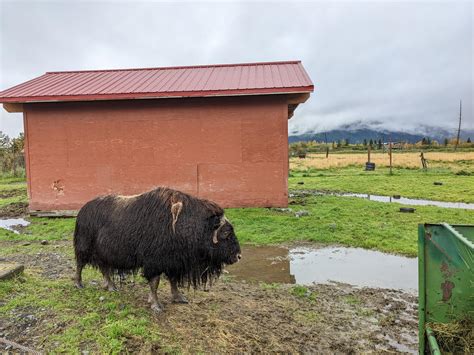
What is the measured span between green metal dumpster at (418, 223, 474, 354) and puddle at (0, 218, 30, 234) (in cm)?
977

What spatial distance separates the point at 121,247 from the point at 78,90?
28.4 feet

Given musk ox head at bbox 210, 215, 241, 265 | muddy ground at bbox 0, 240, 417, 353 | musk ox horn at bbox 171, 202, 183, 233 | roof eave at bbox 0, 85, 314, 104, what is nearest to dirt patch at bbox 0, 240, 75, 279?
muddy ground at bbox 0, 240, 417, 353

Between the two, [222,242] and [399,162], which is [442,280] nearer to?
[222,242]

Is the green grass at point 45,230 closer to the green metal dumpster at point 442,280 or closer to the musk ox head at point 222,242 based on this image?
the musk ox head at point 222,242

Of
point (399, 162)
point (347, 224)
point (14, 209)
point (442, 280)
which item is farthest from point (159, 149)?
point (399, 162)

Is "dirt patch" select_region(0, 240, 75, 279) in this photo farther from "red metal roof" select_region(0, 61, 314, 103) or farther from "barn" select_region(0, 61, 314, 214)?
"red metal roof" select_region(0, 61, 314, 103)

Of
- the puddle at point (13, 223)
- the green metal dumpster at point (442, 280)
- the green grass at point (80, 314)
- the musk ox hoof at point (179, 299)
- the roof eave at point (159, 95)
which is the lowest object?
the puddle at point (13, 223)

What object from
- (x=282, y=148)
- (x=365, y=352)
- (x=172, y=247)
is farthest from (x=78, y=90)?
(x=365, y=352)

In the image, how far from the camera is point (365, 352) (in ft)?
12.3

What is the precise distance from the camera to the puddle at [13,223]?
1006cm

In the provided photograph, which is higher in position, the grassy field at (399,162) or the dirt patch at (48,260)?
the grassy field at (399,162)

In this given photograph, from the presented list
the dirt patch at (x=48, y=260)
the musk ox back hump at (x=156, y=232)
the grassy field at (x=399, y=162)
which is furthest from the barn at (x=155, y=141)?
the grassy field at (x=399, y=162)

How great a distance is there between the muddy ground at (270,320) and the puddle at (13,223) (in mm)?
5477

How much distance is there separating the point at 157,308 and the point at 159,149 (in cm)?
756
